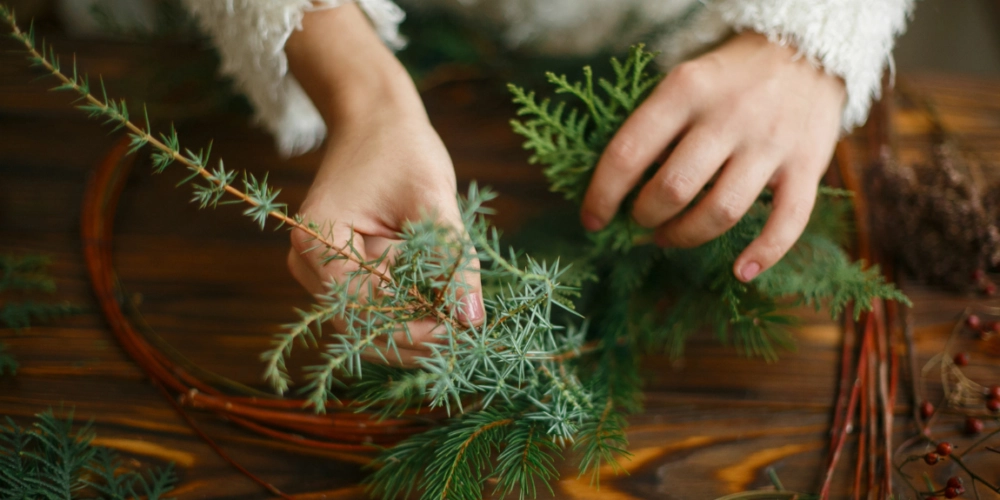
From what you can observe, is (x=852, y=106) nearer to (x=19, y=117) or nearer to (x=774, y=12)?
(x=774, y=12)

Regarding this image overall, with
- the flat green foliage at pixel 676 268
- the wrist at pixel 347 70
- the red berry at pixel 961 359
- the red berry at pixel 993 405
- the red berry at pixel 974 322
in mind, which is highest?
the wrist at pixel 347 70

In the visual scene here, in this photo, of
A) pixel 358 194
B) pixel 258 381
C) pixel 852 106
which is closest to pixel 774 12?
pixel 852 106

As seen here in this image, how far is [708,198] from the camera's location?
0.50 m

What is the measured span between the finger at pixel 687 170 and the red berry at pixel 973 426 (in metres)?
0.37

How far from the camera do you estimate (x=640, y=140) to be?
504mm

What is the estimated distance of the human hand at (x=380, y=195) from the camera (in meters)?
0.40

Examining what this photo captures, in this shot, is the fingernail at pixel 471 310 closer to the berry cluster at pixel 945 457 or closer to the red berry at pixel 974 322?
the berry cluster at pixel 945 457

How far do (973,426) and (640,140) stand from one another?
0.44 m

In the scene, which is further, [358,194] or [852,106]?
[852,106]

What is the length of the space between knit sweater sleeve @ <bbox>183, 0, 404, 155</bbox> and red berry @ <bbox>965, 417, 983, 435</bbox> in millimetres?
692

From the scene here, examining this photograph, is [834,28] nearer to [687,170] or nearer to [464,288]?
[687,170]

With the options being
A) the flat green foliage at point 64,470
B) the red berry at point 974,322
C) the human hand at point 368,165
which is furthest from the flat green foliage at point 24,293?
the red berry at point 974,322

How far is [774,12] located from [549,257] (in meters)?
0.31

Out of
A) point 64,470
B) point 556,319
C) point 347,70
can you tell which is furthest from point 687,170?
point 64,470
